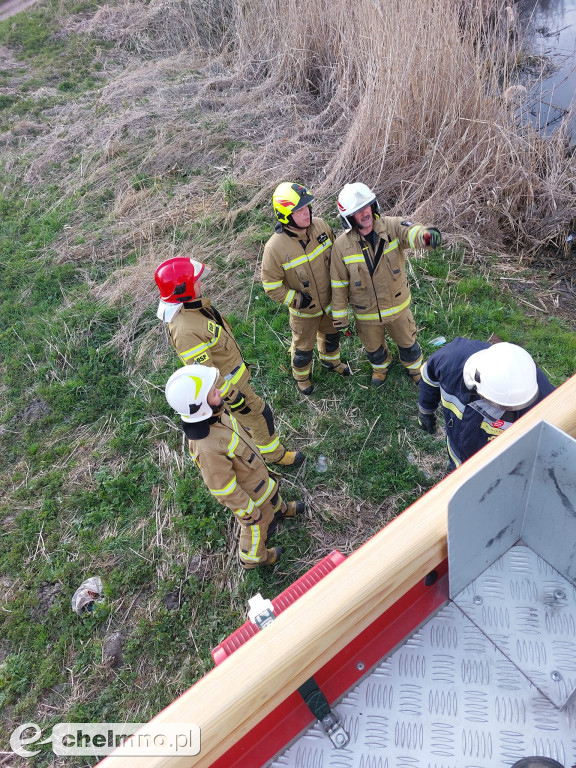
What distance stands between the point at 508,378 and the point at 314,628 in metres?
1.49

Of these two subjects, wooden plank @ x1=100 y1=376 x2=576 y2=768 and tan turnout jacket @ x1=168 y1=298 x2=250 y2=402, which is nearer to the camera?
wooden plank @ x1=100 y1=376 x2=576 y2=768

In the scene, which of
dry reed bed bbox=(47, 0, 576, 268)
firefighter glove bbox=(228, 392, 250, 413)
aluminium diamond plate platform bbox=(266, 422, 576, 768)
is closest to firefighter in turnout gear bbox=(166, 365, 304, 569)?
firefighter glove bbox=(228, 392, 250, 413)

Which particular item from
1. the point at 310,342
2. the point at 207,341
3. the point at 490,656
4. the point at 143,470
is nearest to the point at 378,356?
the point at 310,342

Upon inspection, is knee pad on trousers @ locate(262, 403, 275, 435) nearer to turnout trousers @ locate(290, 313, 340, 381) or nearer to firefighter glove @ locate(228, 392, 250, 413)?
firefighter glove @ locate(228, 392, 250, 413)

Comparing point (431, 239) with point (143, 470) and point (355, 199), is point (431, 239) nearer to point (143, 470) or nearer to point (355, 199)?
point (355, 199)

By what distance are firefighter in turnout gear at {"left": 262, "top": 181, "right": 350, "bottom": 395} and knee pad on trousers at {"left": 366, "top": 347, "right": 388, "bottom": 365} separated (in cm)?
39

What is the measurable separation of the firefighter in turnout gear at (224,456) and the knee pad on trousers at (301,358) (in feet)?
4.74

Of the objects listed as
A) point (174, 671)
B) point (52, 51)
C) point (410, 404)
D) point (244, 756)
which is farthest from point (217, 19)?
point (244, 756)

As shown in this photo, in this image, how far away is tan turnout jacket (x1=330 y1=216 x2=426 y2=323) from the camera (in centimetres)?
382

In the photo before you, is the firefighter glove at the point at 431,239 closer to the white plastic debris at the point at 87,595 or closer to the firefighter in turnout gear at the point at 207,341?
the firefighter in turnout gear at the point at 207,341

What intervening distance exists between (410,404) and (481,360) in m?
2.19

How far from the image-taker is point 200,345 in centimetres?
354

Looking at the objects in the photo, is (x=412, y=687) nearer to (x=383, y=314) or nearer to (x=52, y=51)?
(x=383, y=314)

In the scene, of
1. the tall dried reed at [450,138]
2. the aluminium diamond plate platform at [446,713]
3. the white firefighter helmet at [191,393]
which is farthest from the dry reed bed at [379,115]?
the aluminium diamond plate platform at [446,713]
